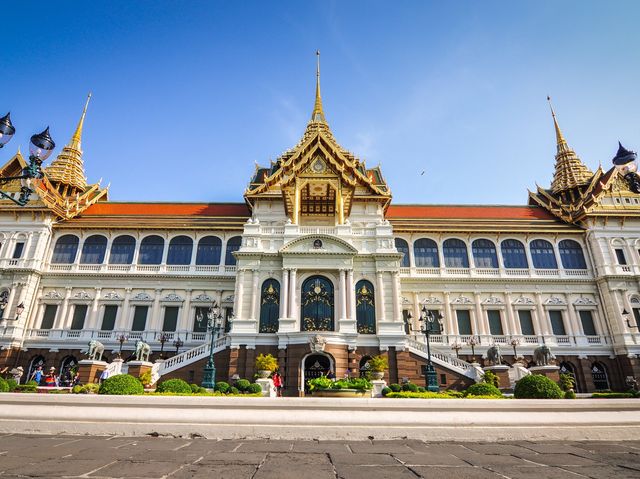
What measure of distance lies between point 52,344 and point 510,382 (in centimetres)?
3030

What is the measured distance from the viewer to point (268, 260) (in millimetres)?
23938

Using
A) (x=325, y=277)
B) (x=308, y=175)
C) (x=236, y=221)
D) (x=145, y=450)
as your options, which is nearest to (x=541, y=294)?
(x=325, y=277)

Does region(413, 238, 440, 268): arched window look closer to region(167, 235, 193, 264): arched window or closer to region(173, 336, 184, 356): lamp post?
region(167, 235, 193, 264): arched window

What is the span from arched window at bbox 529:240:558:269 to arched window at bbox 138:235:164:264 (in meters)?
30.6

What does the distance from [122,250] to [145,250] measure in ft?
6.08

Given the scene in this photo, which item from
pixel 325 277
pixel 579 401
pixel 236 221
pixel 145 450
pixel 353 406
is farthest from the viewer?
pixel 236 221

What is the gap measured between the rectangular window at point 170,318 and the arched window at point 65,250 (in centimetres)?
928

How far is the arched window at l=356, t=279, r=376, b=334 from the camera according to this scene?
22.4 m

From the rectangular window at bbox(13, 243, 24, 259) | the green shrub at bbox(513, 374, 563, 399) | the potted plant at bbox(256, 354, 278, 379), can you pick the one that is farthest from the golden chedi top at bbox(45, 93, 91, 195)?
the green shrub at bbox(513, 374, 563, 399)

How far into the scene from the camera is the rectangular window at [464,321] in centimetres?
2806

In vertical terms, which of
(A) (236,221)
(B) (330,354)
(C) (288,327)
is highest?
(A) (236,221)

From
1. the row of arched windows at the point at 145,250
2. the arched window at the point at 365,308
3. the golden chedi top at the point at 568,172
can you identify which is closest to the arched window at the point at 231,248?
the row of arched windows at the point at 145,250

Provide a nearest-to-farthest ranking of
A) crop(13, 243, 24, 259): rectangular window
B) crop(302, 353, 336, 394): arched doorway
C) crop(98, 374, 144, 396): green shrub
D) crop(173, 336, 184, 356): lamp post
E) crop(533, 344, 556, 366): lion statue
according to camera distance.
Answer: crop(98, 374, 144, 396): green shrub
crop(533, 344, 556, 366): lion statue
crop(302, 353, 336, 394): arched doorway
crop(173, 336, 184, 356): lamp post
crop(13, 243, 24, 259): rectangular window

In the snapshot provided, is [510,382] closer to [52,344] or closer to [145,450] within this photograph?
[145,450]
